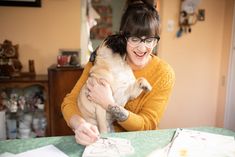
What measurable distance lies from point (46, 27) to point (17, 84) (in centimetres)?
65

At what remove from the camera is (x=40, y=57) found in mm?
2441

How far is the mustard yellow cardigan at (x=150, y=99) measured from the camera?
1.21 m

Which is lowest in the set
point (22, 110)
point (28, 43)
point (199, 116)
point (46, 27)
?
point (199, 116)

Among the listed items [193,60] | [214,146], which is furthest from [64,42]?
[214,146]

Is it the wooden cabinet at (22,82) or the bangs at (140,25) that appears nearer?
the bangs at (140,25)

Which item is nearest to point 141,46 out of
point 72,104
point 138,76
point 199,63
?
point 138,76

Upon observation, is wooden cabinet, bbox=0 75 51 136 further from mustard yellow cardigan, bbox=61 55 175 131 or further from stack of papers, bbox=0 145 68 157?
stack of papers, bbox=0 145 68 157

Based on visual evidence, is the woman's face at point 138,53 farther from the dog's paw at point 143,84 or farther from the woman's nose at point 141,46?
the dog's paw at point 143,84

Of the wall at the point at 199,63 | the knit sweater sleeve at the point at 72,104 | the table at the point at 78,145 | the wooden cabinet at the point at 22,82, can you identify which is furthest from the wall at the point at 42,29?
the table at the point at 78,145

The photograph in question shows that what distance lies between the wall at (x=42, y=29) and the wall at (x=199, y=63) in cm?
96

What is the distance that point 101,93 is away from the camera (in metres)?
1.12

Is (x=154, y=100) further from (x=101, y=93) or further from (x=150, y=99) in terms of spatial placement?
(x=101, y=93)

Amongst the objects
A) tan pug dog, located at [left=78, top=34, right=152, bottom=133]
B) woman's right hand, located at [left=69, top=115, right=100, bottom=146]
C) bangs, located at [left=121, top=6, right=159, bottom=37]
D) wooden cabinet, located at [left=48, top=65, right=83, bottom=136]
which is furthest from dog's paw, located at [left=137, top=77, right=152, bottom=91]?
wooden cabinet, located at [left=48, top=65, right=83, bottom=136]

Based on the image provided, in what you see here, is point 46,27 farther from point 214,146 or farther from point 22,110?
point 214,146
